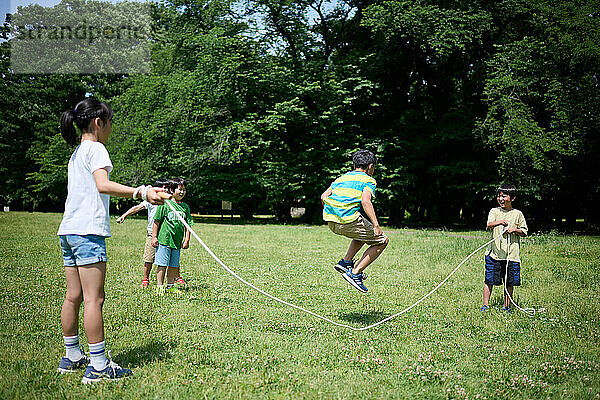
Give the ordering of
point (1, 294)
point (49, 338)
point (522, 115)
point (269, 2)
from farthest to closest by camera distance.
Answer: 1. point (269, 2)
2. point (522, 115)
3. point (1, 294)
4. point (49, 338)

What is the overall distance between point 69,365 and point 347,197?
13.4ft

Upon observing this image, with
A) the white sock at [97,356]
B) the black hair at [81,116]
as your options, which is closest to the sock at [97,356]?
the white sock at [97,356]

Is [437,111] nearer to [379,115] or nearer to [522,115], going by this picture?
[379,115]

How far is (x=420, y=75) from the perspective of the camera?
34.6 metres

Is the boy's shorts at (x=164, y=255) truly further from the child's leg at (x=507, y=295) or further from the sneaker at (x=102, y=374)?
the child's leg at (x=507, y=295)

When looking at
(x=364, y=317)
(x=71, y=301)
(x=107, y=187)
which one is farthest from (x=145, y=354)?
(x=364, y=317)

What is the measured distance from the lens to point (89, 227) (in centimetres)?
461

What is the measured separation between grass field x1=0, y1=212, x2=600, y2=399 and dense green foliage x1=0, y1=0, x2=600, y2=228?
1879cm

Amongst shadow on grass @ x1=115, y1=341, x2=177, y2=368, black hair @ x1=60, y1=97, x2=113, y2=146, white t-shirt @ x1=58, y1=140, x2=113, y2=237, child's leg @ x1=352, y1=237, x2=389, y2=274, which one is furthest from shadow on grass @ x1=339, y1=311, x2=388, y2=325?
black hair @ x1=60, y1=97, x2=113, y2=146

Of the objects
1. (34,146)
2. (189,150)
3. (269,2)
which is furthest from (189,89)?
(34,146)

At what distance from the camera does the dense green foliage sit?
90.5 feet

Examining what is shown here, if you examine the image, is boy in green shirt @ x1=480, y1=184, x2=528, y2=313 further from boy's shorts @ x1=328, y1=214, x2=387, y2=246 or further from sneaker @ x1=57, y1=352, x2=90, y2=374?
sneaker @ x1=57, y1=352, x2=90, y2=374

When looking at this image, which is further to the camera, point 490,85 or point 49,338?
point 490,85

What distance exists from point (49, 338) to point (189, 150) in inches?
1116
